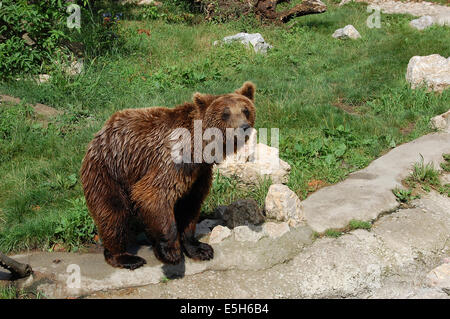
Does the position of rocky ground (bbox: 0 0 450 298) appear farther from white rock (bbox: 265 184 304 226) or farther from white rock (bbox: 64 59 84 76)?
white rock (bbox: 64 59 84 76)

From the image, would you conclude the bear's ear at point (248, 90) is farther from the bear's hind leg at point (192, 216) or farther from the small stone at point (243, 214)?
the small stone at point (243, 214)

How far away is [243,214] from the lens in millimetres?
4375

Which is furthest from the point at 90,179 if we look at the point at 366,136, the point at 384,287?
the point at 366,136

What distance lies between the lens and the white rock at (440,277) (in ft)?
12.3

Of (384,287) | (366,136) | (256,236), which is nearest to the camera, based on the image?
(384,287)

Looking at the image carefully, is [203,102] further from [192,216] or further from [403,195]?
[403,195]

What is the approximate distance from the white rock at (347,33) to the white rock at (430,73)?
2298 millimetres

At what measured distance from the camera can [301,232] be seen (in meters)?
4.22

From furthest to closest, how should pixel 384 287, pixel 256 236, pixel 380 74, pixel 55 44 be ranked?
pixel 380 74
pixel 55 44
pixel 256 236
pixel 384 287

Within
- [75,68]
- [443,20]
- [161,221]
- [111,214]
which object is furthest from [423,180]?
[443,20]

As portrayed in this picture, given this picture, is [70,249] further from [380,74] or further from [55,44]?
[380,74]

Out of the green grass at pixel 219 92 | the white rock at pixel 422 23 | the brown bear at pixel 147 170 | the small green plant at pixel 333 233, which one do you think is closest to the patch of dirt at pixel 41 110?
the green grass at pixel 219 92

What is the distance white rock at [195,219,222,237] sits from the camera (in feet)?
14.4
